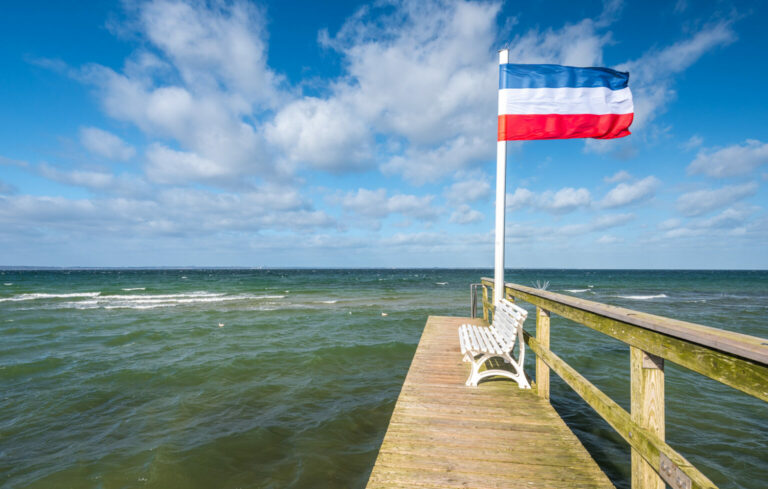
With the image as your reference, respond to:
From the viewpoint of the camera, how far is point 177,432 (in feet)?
16.8

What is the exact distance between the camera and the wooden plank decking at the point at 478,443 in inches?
112

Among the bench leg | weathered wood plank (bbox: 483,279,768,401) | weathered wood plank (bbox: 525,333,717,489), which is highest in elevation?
weathered wood plank (bbox: 483,279,768,401)

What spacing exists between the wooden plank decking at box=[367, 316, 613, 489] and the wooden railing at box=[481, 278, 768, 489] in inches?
22.8

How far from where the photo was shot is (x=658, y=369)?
2.33 m

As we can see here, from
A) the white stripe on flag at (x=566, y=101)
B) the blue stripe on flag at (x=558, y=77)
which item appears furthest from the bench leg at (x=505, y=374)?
the blue stripe on flag at (x=558, y=77)

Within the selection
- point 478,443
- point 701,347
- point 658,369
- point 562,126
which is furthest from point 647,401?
point 562,126

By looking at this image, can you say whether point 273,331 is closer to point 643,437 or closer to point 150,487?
point 150,487

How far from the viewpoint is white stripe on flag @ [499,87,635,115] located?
6.36 m

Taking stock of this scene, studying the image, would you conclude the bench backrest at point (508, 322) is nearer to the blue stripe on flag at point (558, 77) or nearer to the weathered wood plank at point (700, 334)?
the weathered wood plank at point (700, 334)

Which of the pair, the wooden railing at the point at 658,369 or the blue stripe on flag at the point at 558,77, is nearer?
the wooden railing at the point at 658,369

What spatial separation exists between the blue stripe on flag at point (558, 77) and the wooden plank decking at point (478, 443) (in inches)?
204

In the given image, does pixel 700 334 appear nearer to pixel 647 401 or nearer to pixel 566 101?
pixel 647 401

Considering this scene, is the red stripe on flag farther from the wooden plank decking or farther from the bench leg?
the wooden plank decking

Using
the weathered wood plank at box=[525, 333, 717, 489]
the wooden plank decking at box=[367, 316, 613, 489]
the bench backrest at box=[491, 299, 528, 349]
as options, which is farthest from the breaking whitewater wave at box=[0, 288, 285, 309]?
the weathered wood plank at box=[525, 333, 717, 489]
